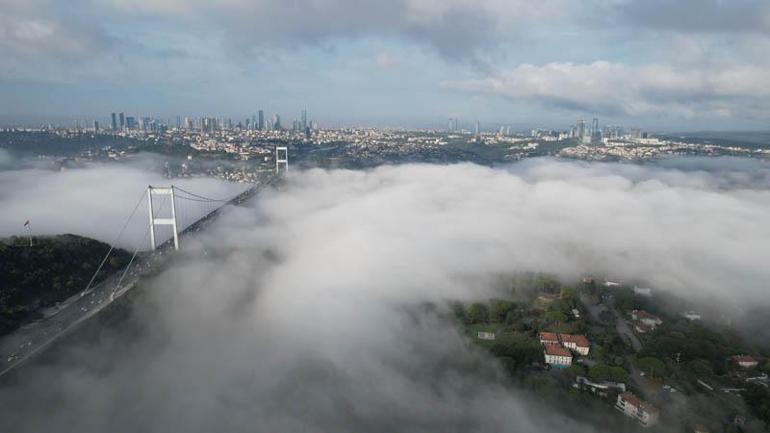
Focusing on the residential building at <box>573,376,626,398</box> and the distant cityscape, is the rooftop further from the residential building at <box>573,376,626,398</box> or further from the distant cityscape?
the distant cityscape

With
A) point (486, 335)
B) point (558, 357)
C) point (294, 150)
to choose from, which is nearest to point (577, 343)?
point (558, 357)

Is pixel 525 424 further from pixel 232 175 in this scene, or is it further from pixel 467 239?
pixel 232 175

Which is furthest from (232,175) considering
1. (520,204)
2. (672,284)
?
(672,284)

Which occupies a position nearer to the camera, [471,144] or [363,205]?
[363,205]

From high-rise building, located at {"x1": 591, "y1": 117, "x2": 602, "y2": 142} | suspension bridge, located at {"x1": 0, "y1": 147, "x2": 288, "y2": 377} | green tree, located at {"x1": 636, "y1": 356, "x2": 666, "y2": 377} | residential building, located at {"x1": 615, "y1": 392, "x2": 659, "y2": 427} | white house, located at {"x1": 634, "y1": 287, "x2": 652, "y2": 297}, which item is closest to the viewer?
residential building, located at {"x1": 615, "y1": 392, "x2": 659, "y2": 427}

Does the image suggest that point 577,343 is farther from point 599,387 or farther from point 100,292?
point 100,292

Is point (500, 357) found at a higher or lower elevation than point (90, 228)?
lower

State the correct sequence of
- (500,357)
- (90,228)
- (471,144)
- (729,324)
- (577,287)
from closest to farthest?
1. (500,357)
2. (729,324)
3. (577,287)
4. (90,228)
5. (471,144)

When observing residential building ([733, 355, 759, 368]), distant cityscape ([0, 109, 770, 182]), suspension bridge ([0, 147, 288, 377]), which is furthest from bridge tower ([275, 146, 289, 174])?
residential building ([733, 355, 759, 368])

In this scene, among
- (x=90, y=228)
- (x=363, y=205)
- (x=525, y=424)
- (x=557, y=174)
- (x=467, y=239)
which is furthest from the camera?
(x=557, y=174)
